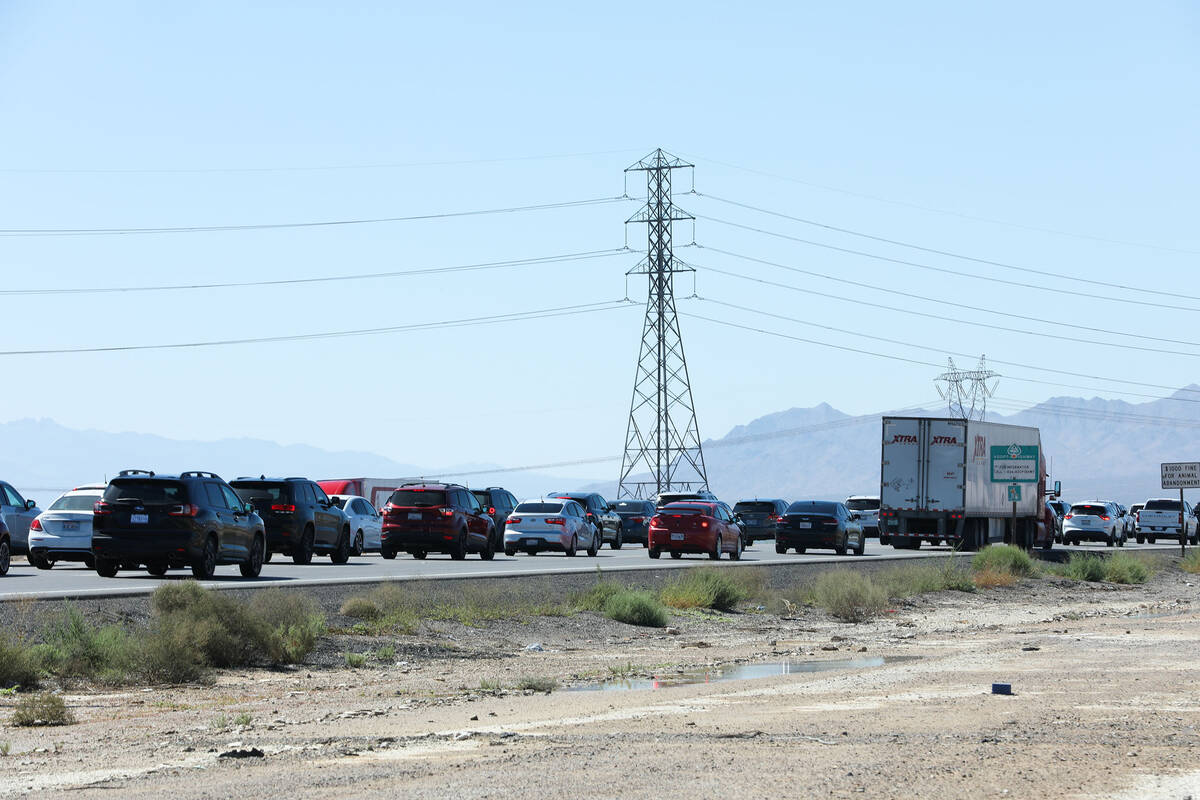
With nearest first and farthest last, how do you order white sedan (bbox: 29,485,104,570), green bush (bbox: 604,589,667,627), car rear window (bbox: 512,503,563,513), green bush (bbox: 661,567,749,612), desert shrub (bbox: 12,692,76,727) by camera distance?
desert shrub (bbox: 12,692,76,727) → green bush (bbox: 604,589,667,627) → green bush (bbox: 661,567,749,612) → white sedan (bbox: 29,485,104,570) → car rear window (bbox: 512,503,563,513)

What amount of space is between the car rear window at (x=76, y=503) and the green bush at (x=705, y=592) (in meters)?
10.8

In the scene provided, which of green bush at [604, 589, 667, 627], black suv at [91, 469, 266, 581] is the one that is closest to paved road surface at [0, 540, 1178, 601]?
black suv at [91, 469, 266, 581]

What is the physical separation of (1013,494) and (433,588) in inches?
1005

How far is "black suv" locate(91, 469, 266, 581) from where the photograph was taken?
26.1 m

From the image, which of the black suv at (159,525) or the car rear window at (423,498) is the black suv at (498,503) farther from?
the black suv at (159,525)

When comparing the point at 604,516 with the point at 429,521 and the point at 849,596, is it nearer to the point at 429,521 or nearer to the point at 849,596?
the point at 429,521

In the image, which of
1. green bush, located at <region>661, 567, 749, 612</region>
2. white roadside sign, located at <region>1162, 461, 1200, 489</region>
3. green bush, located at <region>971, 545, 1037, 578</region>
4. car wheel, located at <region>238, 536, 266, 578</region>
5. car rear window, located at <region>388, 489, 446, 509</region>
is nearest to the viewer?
green bush, located at <region>661, 567, 749, 612</region>

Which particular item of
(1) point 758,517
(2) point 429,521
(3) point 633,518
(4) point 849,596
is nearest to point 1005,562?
(4) point 849,596

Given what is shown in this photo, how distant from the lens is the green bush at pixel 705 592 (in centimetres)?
2770

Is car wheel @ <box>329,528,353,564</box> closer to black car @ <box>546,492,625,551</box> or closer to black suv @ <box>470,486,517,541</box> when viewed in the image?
black suv @ <box>470,486,517,541</box>

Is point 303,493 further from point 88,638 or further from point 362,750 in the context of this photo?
point 362,750

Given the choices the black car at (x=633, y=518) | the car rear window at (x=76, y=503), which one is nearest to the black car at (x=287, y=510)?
the car rear window at (x=76, y=503)

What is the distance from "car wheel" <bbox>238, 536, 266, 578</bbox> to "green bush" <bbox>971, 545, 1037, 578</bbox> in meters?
17.8

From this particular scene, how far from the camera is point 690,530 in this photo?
133 ft
